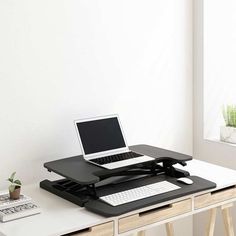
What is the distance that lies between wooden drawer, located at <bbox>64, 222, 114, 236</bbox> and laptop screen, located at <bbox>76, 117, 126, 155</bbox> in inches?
19.5

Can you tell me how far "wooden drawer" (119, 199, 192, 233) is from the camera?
229 centimetres

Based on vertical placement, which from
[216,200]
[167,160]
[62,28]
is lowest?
[216,200]

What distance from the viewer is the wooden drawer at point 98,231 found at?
7.18 feet

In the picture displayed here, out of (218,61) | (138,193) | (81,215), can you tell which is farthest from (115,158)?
(218,61)

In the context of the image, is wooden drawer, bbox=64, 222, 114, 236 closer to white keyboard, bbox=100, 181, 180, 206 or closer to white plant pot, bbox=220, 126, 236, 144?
white keyboard, bbox=100, 181, 180, 206

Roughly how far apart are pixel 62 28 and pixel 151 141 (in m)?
0.87

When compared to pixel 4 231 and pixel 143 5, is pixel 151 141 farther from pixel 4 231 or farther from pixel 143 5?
pixel 4 231

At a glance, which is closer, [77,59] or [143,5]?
[77,59]

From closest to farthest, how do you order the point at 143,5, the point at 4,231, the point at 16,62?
the point at 4,231 → the point at 16,62 → the point at 143,5

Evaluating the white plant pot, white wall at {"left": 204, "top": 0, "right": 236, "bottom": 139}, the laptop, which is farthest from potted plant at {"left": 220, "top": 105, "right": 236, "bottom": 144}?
the laptop

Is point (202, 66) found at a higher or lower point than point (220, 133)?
higher

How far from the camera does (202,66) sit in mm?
3301

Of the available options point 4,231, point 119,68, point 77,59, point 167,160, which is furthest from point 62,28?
point 4,231

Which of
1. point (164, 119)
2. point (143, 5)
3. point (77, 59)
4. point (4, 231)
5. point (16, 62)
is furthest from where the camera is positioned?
point (164, 119)
